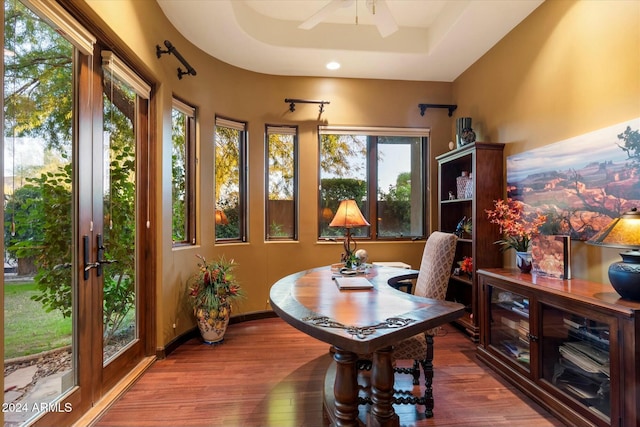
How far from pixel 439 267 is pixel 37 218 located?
2345 millimetres

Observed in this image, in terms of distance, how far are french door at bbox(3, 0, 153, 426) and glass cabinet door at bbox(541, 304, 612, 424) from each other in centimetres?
299

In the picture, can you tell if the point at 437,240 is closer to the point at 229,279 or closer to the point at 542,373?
the point at 542,373

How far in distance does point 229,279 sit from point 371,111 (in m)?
2.74

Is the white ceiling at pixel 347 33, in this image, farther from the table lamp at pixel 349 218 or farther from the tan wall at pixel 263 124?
the table lamp at pixel 349 218

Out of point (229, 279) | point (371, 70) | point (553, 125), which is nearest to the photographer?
point (553, 125)

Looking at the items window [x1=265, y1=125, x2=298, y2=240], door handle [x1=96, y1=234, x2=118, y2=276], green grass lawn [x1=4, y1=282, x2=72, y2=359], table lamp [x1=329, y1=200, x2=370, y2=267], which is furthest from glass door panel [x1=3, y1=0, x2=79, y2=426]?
window [x1=265, y1=125, x2=298, y2=240]

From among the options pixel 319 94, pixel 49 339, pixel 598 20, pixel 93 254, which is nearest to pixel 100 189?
pixel 93 254

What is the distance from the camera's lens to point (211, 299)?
9.88 feet

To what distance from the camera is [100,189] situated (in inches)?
84.0

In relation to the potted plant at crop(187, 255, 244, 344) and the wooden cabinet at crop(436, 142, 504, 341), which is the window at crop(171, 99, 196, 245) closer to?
the potted plant at crop(187, 255, 244, 344)

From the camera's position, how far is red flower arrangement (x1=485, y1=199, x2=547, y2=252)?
2615mm

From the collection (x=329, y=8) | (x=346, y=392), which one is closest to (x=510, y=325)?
(x=346, y=392)

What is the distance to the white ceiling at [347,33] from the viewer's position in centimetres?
284

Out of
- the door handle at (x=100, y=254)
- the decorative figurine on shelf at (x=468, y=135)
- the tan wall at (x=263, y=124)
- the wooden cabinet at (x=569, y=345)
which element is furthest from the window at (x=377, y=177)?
the door handle at (x=100, y=254)
